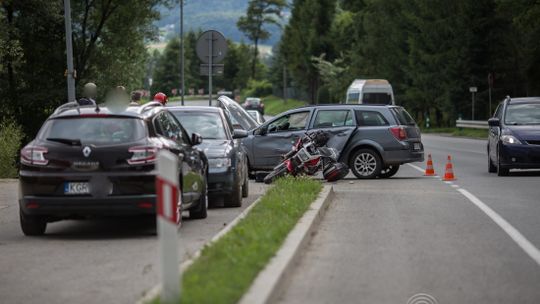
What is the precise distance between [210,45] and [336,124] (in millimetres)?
4441

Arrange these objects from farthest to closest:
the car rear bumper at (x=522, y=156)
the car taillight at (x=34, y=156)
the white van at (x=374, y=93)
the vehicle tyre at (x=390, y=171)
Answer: the white van at (x=374, y=93), the vehicle tyre at (x=390, y=171), the car rear bumper at (x=522, y=156), the car taillight at (x=34, y=156)

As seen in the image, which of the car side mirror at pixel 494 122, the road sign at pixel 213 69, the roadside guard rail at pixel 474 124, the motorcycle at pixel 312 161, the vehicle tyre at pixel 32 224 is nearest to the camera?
the vehicle tyre at pixel 32 224

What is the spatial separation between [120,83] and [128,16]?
11.4 ft

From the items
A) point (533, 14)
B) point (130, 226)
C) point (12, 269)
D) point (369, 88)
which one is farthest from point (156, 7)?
point (12, 269)

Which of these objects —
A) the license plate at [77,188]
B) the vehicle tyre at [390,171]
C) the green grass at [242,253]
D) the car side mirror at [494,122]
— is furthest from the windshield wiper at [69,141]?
the car side mirror at [494,122]

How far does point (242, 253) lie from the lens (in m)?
9.20

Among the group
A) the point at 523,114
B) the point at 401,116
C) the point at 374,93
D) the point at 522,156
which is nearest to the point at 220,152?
the point at 401,116

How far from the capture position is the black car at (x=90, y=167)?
11984 mm

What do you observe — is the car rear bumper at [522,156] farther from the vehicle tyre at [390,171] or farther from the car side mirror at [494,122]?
the vehicle tyre at [390,171]

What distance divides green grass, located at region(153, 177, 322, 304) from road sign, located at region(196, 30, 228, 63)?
1163 cm

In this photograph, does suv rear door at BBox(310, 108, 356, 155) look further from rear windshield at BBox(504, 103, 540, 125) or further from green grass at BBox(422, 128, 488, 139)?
green grass at BBox(422, 128, 488, 139)

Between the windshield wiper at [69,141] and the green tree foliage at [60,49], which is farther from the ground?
the green tree foliage at [60,49]

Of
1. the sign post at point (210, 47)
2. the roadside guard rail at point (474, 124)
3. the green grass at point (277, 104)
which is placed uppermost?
the sign post at point (210, 47)

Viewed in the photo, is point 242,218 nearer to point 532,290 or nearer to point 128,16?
point 532,290
